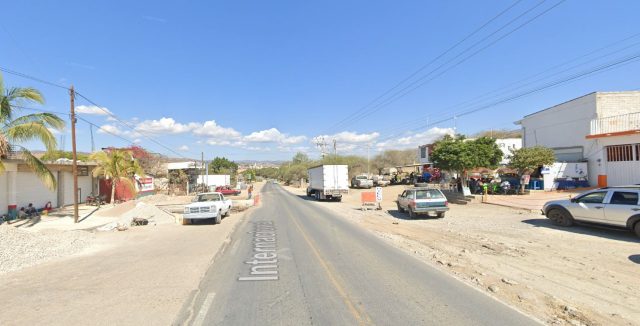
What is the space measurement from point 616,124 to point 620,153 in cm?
386

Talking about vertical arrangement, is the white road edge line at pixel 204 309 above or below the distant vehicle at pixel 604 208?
below

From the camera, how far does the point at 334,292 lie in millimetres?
6930

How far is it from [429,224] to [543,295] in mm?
10839

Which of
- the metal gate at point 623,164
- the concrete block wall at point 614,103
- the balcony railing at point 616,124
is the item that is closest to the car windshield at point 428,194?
the metal gate at point 623,164

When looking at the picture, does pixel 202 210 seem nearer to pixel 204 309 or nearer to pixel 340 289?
pixel 340 289

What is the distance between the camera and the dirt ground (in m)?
6.24

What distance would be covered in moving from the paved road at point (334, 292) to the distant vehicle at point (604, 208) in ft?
25.1

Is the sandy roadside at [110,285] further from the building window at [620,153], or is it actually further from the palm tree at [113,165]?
the building window at [620,153]

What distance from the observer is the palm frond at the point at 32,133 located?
56.9 feet

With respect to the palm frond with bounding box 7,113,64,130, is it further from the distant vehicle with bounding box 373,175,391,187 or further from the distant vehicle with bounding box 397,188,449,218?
the distant vehicle with bounding box 373,175,391,187

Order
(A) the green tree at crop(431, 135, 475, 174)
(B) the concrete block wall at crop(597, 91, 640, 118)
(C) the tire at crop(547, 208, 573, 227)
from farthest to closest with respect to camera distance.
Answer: (B) the concrete block wall at crop(597, 91, 640, 118)
(A) the green tree at crop(431, 135, 475, 174)
(C) the tire at crop(547, 208, 573, 227)

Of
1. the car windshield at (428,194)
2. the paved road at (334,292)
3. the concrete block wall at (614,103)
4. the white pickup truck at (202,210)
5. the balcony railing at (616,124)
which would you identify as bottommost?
the paved road at (334,292)

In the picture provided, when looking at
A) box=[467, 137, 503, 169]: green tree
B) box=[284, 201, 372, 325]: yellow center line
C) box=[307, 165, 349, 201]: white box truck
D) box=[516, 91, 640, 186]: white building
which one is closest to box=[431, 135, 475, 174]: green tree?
box=[467, 137, 503, 169]: green tree

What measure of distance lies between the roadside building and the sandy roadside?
1111 centimetres
